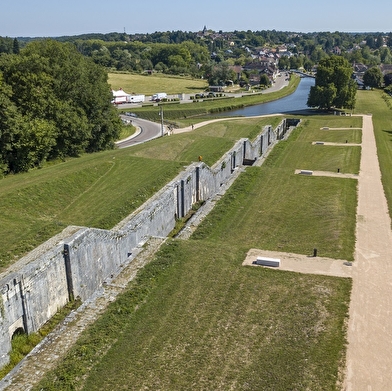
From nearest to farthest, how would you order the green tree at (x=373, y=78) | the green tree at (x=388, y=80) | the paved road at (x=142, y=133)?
the paved road at (x=142, y=133)
the green tree at (x=373, y=78)
the green tree at (x=388, y=80)

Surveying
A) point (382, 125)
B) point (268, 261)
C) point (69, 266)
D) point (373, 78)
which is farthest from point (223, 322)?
point (373, 78)

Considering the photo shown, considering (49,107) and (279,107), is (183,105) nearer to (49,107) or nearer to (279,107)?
(279,107)

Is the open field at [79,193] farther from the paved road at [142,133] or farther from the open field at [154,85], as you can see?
the open field at [154,85]

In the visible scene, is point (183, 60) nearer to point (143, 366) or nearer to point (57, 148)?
point (57, 148)

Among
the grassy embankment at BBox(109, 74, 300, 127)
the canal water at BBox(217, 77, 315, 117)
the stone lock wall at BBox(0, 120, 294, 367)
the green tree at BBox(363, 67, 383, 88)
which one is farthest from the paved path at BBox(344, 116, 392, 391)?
the green tree at BBox(363, 67, 383, 88)

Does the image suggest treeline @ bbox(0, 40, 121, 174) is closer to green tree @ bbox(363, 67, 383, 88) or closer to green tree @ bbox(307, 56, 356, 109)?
green tree @ bbox(307, 56, 356, 109)

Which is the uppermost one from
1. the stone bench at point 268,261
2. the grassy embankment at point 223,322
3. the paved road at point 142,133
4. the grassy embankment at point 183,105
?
the grassy embankment at point 183,105

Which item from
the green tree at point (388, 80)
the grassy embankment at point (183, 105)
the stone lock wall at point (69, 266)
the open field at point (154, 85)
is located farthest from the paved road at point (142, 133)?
the green tree at point (388, 80)

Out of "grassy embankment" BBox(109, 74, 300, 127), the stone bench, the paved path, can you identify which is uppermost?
"grassy embankment" BBox(109, 74, 300, 127)

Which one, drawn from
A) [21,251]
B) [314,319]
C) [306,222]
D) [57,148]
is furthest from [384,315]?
[57,148]
